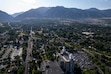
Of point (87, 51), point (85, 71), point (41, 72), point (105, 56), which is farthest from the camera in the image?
point (87, 51)

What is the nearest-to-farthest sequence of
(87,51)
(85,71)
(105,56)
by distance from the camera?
(85,71)
(105,56)
(87,51)

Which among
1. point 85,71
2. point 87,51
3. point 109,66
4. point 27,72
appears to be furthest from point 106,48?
point 27,72

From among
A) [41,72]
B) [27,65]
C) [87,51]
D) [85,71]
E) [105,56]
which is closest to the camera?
[41,72]

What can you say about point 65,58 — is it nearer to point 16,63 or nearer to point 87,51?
point 16,63

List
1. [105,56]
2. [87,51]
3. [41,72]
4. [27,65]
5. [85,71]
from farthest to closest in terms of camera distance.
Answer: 1. [87,51]
2. [105,56]
3. [27,65]
4. [85,71]
5. [41,72]

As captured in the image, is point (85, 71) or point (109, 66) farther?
point (109, 66)

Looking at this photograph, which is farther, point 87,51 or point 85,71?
point 87,51

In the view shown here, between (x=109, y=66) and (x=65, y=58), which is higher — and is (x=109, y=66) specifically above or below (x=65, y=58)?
below

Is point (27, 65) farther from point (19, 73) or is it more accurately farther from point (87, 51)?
point (87, 51)

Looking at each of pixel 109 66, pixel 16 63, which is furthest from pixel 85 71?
pixel 16 63
